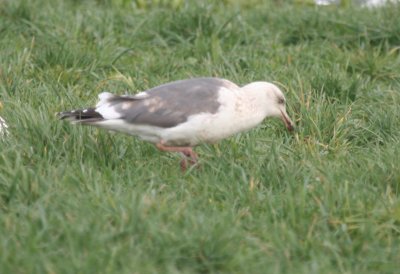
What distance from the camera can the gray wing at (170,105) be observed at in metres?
5.37

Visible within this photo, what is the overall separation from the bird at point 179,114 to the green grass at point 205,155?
0.16m

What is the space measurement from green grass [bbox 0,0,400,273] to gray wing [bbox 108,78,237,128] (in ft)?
0.96

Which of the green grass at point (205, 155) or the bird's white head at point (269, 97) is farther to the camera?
the bird's white head at point (269, 97)

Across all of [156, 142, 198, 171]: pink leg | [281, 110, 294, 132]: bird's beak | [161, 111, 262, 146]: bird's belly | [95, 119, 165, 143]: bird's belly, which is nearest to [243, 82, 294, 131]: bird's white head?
[281, 110, 294, 132]: bird's beak

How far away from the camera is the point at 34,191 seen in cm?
488

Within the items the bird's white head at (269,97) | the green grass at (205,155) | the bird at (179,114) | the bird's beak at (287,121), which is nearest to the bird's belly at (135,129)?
the bird at (179,114)

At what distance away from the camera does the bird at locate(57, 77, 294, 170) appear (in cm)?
537

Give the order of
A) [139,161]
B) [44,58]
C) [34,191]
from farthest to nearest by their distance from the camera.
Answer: [44,58] → [139,161] → [34,191]

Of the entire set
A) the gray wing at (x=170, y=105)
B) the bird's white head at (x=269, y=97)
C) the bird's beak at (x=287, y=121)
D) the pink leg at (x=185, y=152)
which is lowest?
the bird's beak at (x=287, y=121)

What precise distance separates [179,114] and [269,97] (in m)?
0.65

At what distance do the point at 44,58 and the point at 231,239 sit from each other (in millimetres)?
3471

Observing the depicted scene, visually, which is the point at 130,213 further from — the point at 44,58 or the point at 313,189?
the point at 44,58

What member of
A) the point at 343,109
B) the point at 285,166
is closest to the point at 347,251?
the point at 285,166

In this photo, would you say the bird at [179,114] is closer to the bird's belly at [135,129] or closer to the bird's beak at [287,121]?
the bird's belly at [135,129]
